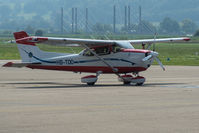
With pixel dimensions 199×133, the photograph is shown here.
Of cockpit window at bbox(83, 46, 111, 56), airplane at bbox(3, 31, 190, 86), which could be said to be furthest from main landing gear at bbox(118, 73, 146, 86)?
cockpit window at bbox(83, 46, 111, 56)

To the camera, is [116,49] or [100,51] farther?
[100,51]

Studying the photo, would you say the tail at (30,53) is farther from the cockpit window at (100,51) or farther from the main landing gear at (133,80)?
the main landing gear at (133,80)

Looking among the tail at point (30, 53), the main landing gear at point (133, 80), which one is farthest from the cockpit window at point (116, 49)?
the tail at point (30, 53)

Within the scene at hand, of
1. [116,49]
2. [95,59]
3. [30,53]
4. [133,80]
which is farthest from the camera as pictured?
[30,53]

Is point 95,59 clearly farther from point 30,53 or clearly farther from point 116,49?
point 30,53

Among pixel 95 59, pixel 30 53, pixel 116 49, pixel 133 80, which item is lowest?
pixel 133 80

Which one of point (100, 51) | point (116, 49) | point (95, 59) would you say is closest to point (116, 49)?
point (116, 49)

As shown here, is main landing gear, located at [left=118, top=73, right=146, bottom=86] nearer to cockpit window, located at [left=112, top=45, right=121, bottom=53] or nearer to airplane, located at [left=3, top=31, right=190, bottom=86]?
airplane, located at [left=3, top=31, right=190, bottom=86]

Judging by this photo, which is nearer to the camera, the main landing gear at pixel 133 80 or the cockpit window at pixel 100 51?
the main landing gear at pixel 133 80

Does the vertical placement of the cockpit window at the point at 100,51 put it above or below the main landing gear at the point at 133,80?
above

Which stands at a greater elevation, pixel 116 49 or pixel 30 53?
pixel 116 49

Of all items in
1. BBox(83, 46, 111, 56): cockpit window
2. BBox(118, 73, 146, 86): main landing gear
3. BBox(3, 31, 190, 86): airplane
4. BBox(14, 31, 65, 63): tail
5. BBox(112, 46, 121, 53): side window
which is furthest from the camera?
BBox(14, 31, 65, 63): tail

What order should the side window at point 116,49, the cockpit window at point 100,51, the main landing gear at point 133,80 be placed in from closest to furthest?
the main landing gear at point 133,80, the side window at point 116,49, the cockpit window at point 100,51

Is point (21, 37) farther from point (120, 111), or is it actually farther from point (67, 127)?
point (67, 127)
